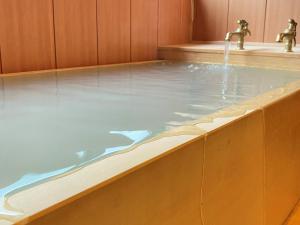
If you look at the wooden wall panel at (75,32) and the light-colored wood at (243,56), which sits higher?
the wooden wall panel at (75,32)

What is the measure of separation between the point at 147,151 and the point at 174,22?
2.88 metres

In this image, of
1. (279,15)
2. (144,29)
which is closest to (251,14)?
(279,15)

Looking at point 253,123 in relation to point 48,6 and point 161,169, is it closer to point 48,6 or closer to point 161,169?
point 161,169

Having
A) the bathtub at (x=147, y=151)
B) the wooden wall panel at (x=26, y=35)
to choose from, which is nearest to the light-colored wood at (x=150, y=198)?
the bathtub at (x=147, y=151)

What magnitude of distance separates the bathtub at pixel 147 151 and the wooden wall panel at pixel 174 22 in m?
1.40

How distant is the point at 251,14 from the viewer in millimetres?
3396

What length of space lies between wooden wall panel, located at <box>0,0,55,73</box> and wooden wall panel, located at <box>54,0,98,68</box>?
0.07 metres

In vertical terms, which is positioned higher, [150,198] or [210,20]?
[210,20]

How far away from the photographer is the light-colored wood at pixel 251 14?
334cm

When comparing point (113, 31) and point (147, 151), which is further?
point (113, 31)

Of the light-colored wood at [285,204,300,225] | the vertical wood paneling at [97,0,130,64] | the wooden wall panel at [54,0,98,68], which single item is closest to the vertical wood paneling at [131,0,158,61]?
the vertical wood paneling at [97,0,130,64]

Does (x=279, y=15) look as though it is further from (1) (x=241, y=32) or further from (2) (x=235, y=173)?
(2) (x=235, y=173)

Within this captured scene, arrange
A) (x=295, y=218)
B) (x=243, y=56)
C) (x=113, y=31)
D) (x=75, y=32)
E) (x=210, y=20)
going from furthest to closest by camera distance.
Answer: (x=210, y=20), (x=243, y=56), (x=113, y=31), (x=75, y=32), (x=295, y=218)

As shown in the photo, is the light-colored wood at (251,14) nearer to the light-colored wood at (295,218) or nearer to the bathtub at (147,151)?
the bathtub at (147,151)
